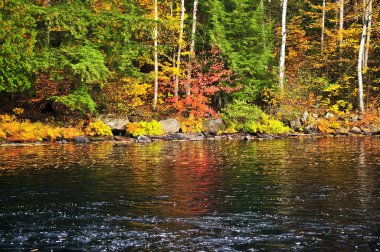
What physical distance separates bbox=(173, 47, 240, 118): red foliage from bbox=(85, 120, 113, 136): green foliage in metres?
5.63

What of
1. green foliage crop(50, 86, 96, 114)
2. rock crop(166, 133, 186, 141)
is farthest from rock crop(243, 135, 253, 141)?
green foliage crop(50, 86, 96, 114)

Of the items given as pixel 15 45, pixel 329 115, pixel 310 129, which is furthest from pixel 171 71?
pixel 329 115

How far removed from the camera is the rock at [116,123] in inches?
1192

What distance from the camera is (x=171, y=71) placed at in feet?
114

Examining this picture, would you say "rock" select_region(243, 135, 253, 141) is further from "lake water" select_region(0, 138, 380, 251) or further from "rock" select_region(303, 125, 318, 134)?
→ "lake water" select_region(0, 138, 380, 251)

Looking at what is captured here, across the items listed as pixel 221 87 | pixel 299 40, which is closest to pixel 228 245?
pixel 221 87

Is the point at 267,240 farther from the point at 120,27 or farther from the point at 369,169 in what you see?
the point at 120,27

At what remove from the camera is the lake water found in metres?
7.95

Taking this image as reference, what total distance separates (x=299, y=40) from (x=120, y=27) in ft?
62.8

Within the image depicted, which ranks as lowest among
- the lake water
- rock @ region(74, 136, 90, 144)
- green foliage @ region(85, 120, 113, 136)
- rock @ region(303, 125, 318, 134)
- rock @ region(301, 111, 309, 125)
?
the lake water

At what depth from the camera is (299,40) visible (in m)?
43.6

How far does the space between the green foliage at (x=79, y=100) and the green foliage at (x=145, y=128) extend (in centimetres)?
272

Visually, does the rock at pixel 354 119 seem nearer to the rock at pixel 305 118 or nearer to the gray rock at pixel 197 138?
the rock at pixel 305 118

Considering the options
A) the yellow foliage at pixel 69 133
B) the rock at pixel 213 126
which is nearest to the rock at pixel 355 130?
the rock at pixel 213 126
